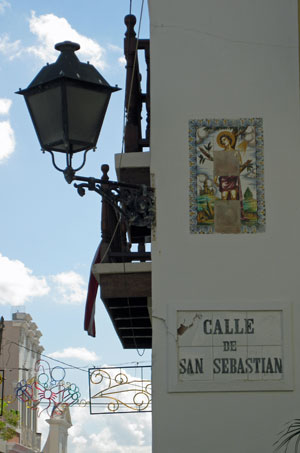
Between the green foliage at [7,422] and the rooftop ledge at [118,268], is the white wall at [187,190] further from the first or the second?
the green foliage at [7,422]

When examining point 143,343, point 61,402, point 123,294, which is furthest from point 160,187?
point 61,402

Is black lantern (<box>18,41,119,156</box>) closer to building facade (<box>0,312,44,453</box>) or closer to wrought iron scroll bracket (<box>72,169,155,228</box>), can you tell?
wrought iron scroll bracket (<box>72,169,155,228</box>)

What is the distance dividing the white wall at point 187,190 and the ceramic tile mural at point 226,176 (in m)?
0.06

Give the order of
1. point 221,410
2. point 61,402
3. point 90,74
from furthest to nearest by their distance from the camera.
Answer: point 61,402, point 221,410, point 90,74

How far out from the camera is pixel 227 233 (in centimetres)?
770

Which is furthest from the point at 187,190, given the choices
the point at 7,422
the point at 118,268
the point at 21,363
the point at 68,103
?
the point at 21,363

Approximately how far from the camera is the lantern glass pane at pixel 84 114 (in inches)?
265

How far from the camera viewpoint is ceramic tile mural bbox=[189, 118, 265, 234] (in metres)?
7.72

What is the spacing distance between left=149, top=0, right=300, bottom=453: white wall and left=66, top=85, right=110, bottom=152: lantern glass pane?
1100 mm

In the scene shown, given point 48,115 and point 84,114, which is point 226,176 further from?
point 48,115

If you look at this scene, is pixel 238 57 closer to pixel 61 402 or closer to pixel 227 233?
pixel 227 233

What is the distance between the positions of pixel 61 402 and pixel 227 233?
49.6 feet

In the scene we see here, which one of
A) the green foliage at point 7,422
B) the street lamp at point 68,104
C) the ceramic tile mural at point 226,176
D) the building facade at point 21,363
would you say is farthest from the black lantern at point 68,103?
the building facade at point 21,363

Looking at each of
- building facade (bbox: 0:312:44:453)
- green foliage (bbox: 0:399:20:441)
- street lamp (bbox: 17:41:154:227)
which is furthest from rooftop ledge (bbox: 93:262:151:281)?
building facade (bbox: 0:312:44:453)
